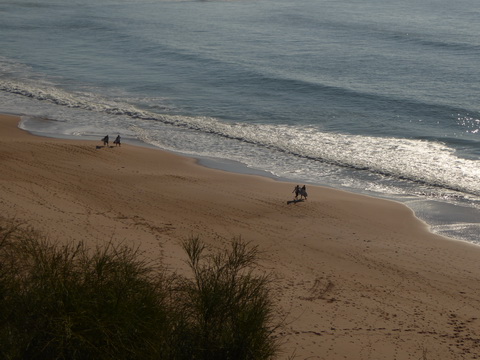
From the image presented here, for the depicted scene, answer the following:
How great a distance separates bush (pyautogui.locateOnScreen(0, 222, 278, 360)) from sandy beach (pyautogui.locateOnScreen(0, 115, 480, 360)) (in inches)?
104

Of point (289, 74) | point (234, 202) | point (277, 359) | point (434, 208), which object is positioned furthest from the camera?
point (289, 74)

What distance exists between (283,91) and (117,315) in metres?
26.8

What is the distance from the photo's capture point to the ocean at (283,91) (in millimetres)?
23141

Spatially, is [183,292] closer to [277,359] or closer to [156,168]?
[277,359]

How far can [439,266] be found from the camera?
1521 cm

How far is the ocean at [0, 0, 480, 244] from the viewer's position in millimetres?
23141

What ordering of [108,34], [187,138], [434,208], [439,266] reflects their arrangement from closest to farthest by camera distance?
[439,266]
[434,208]
[187,138]
[108,34]

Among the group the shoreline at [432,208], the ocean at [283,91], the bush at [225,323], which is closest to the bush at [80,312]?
the bush at [225,323]

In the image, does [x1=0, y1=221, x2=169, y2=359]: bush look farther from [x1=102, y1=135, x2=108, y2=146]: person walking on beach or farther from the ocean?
[x1=102, y1=135, x2=108, y2=146]: person walking on beach

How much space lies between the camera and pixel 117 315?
7.94 metres

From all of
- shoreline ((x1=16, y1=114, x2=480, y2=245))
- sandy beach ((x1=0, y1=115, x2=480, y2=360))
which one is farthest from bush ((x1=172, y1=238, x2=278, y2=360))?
shoreline ((x1=16, y1=114, x2=480, y2=245))

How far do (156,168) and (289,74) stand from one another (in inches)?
664

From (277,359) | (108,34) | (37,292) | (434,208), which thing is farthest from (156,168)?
(108,34)

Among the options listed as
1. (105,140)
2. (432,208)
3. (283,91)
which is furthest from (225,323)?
(283,91)
